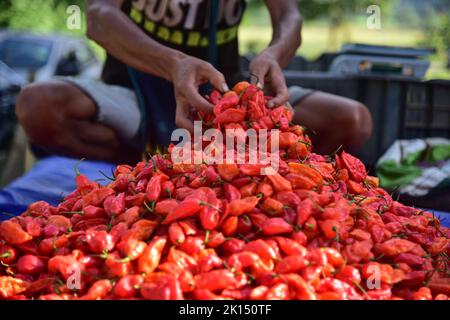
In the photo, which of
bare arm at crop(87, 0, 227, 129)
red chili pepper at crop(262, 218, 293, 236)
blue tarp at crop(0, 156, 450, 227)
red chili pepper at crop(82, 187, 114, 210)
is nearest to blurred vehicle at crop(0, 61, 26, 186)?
blue tarp at crop(0, 156, 450, 227)

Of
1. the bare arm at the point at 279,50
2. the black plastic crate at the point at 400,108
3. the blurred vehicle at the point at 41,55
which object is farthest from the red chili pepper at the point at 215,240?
the blurred vehicle at the point at 41,55

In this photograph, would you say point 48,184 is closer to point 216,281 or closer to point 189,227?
point 189,227

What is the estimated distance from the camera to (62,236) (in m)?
1.69

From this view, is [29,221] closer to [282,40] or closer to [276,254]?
[276,254]

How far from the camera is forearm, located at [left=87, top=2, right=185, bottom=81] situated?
2523mm

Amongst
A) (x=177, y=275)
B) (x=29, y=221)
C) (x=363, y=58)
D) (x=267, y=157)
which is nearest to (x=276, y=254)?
(x=177, y=275)

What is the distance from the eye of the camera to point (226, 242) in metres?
1.58

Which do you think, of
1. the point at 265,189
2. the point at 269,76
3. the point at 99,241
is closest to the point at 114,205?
the point at 99,241

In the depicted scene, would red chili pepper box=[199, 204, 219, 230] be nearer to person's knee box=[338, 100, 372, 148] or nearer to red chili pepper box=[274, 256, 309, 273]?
red chili pepper box=[274, 256, 309, 273]

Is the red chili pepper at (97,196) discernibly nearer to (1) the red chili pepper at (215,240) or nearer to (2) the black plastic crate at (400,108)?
(1) the red chili pepper at (215,240)

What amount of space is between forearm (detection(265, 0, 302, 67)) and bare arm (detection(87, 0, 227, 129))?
46 centimetres

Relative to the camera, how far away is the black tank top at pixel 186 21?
10.4 ft

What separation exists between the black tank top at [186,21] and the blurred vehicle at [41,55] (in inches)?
210
